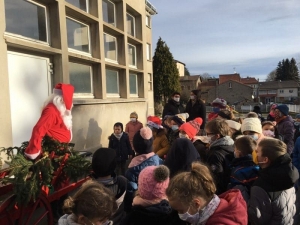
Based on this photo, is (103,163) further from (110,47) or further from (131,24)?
(131,24)

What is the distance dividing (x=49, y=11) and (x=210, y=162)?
14.5 ft

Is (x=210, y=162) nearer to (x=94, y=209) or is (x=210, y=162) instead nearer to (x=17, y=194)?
(x=94, y=209)

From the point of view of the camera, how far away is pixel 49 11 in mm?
5469

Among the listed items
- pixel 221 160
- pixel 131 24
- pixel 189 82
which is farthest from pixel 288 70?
pixel 221 160

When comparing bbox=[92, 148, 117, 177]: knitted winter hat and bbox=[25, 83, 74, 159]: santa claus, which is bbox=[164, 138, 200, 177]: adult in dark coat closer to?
bbox=[92, 148, 117, 177]: knitted winter hat

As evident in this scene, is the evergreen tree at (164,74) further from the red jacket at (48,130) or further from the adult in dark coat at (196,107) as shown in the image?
the red jacket at (48,130)

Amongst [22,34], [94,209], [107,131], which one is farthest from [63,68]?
[94,209]

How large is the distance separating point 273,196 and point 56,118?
2.60 metres

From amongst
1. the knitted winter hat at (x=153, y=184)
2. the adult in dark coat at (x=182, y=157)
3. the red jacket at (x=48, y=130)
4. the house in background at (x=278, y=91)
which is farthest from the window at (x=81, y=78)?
the house in background at (x=278, y=91)

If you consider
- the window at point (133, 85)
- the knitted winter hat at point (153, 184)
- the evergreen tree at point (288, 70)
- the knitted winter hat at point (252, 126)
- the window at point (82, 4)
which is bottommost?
the knitted winter hat at point (153, 184)

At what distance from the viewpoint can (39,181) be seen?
8.88 feet

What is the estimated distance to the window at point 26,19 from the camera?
4559 mm

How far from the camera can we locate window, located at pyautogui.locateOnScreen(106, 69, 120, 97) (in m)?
7.90

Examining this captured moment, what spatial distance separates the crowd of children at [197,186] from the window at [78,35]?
367 cm
